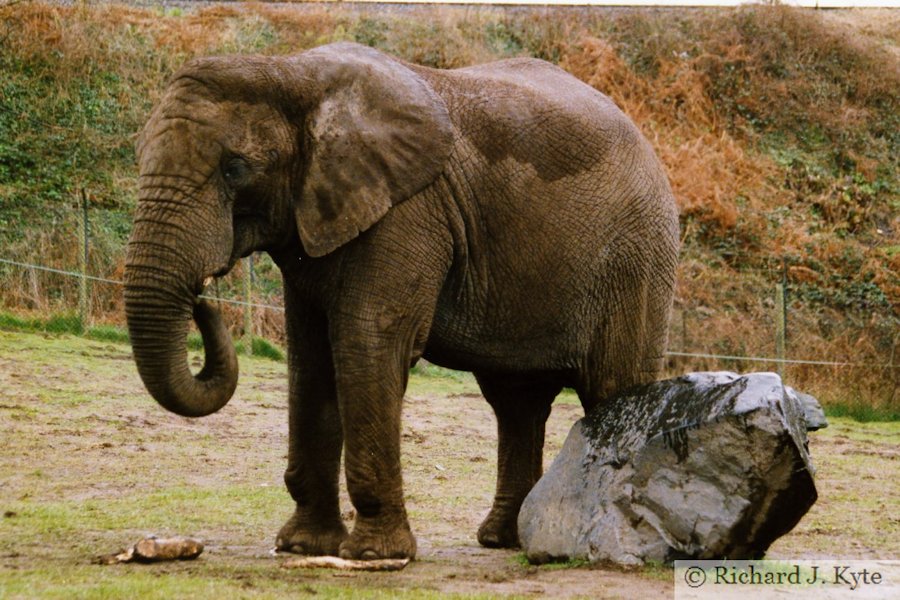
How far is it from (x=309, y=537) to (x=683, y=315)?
15.9m

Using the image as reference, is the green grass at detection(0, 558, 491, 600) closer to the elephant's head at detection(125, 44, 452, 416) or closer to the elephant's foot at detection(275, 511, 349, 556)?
the elephant's head at detection(125, 44, 452, 416)

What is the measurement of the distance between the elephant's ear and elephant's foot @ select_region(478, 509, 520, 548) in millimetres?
2838

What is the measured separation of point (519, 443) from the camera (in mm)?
10891

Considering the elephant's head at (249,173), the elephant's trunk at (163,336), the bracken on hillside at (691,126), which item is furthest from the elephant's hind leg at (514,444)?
the bracken on hillside at (691,126)

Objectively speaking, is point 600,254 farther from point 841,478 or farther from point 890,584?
point 841,478

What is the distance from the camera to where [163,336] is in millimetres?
8281

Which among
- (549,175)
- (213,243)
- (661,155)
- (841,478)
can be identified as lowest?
(841,478)

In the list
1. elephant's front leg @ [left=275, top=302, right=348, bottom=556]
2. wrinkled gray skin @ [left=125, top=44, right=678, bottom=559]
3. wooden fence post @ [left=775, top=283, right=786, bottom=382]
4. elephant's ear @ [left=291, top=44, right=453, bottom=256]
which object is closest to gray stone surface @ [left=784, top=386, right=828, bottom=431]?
wrinkled gray skin @ [left=125, top=44, right=678, bottom=559]

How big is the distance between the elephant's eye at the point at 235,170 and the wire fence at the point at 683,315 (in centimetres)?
1306

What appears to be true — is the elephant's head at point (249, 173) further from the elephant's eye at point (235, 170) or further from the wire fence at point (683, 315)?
the wire fence at point (683, 315)

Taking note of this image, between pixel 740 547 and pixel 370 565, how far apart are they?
2321 millimetres

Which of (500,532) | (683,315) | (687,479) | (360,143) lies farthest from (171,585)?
(683,315)

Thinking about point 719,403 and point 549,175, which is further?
point 549,175

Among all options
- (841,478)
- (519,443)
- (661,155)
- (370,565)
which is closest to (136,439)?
(519,443)
